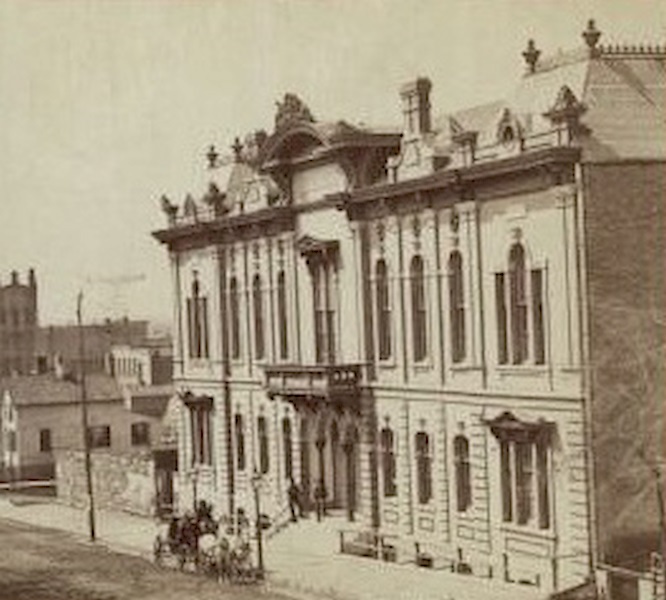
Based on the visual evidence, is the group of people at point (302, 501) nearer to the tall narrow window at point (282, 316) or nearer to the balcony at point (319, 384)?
the balcony at point (319, 384)

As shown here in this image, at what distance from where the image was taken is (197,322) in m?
46.3

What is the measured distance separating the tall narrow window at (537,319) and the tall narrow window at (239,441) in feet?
51.0

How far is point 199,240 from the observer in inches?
1789

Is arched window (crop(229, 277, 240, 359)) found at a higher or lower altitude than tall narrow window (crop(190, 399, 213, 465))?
higher

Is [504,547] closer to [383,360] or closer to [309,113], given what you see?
[383,360]

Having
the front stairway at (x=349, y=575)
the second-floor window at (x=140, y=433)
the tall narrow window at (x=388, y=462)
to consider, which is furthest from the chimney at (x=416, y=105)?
the second-floor window at (x=140, y=433)

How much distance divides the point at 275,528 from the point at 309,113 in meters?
10.9

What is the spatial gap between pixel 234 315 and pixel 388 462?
9580mm

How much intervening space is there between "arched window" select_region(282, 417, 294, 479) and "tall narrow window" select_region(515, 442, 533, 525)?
11.1 meters

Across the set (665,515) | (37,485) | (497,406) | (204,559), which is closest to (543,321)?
(497,406)

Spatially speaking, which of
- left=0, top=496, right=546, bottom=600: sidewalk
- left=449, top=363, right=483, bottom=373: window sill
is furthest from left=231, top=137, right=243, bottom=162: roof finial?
left=449, top=363, right=483, bottom=373: window sill

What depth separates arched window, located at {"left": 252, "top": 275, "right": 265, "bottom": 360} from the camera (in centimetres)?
4200

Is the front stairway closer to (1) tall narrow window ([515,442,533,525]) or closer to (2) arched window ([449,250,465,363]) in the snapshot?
(1) tall narrow window ([515,442,533,525])

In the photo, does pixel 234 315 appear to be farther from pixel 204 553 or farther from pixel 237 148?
pixel 204 553
